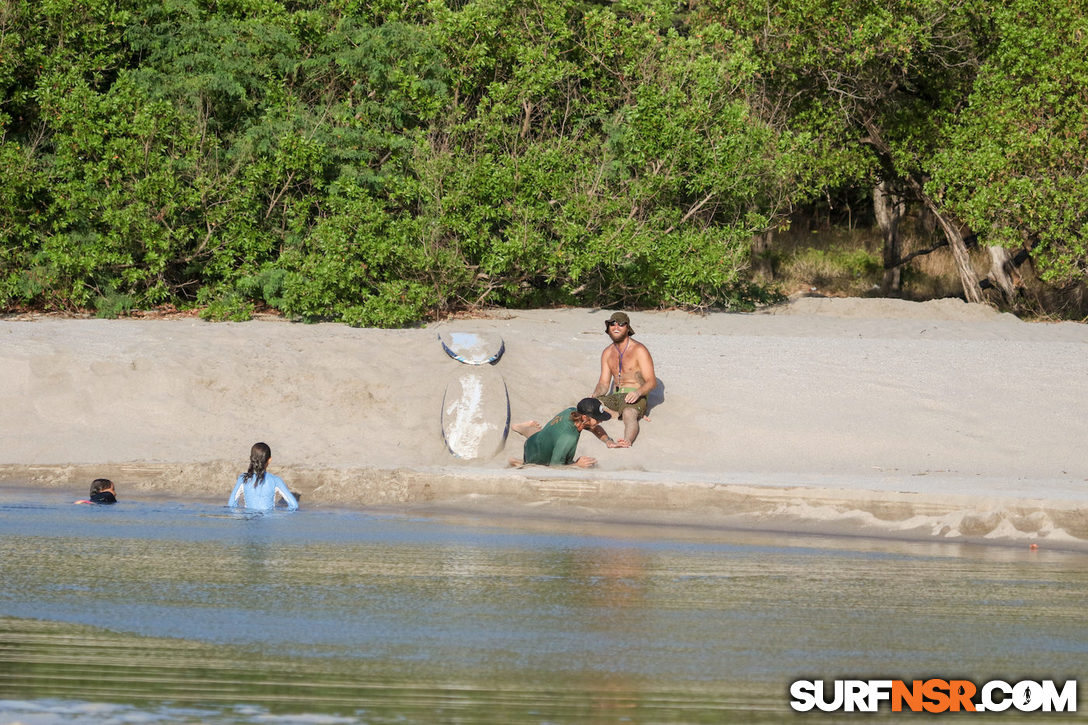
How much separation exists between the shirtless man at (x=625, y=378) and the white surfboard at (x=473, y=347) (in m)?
1.23

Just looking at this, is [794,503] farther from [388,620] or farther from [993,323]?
[993,323]

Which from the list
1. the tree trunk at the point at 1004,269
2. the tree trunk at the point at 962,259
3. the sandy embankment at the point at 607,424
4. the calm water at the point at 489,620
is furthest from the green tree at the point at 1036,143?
the calm water at the point at 489,620

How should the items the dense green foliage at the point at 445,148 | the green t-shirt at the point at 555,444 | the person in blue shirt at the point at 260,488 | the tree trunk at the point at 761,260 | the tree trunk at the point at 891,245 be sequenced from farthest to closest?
1. the tree trunk at the point at 891,245
2. the tree trunk at the point at 761,260
3. the dense green foliage at the point at 445,148
4. the green t-shirt at the point at 555,444
5. the person in blue shirt at the point at 260,488

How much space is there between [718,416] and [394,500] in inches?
146

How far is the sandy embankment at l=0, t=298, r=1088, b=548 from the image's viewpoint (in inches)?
399

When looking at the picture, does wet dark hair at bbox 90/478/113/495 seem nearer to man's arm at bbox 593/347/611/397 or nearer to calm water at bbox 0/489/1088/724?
calm water at bbox 0/489/1088/724

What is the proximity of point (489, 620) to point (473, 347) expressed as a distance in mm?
6996

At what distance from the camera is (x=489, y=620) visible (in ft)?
22.0

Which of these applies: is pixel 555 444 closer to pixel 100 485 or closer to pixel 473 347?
pixel 473 347

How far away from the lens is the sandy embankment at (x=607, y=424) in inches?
399

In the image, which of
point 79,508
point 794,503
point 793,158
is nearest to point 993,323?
point 793,158

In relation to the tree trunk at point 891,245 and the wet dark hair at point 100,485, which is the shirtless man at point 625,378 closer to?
the wet dark hair at point 100,485

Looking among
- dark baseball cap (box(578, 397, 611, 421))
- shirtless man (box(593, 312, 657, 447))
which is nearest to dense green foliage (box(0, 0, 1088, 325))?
shirtless man (box(593, 312, 657, 447))

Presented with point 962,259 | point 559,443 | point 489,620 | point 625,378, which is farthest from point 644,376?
point 962,259
